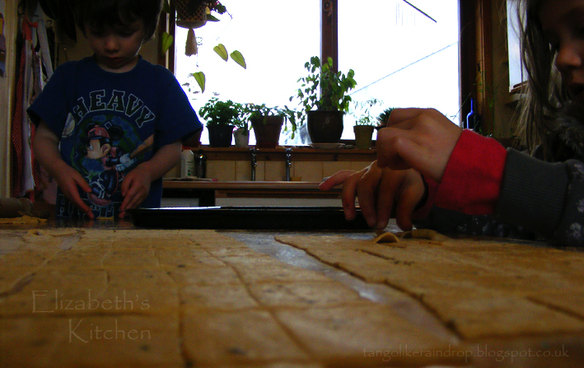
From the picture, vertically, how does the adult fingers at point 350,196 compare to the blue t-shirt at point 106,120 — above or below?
below

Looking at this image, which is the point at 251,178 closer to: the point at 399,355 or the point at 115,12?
the point at 115,12

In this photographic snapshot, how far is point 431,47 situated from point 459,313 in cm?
349

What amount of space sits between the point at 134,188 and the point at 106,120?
301 millimetres

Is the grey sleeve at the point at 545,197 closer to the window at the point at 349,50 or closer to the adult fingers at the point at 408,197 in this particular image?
the adult fingers at the point at 408,197

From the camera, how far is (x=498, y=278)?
1.16ft

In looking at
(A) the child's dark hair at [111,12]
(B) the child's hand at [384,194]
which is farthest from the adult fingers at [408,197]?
(A) the child's dark hair at [111,12]

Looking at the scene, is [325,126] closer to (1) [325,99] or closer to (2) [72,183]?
(1) [325,99]

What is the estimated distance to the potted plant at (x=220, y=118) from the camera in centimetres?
293

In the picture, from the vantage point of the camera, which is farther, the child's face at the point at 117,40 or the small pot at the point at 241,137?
the small pot at the point at 241,137

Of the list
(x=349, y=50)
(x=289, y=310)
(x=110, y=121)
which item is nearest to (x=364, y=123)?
(x=349, y=50)

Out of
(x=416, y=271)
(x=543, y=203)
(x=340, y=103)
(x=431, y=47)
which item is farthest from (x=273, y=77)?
(x=416, y=271)

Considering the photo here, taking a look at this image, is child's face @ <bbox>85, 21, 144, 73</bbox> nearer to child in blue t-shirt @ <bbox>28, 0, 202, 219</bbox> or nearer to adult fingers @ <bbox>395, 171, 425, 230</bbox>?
child in blue t-shirt @ <bbox>28, 0, 202, 219</bbox>

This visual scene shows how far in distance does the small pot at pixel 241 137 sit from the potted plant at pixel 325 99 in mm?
412

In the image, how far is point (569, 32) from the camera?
74cm
